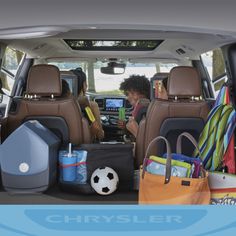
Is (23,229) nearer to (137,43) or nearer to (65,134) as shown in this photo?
(65,134)

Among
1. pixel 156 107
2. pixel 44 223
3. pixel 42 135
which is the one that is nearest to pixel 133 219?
pixel 44 223

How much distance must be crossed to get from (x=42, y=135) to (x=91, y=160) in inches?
12.6

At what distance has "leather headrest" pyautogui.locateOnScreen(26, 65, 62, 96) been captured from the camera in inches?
139

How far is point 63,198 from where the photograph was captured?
262 cm

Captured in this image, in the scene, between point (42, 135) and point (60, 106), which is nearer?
point (42, 135)

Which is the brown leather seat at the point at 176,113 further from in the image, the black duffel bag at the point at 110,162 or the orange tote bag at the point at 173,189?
the orange tote bag at the point at 173,189

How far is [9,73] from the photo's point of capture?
18.0 ft

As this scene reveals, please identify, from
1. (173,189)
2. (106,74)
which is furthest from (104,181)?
(106,74)

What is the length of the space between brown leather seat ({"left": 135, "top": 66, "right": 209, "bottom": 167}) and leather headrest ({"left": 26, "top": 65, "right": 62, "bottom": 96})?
68 centimetres

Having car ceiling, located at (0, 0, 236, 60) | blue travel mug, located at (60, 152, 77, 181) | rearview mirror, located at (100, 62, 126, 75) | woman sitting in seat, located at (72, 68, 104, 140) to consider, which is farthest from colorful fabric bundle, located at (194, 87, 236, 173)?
rearview mirror, located at (100, 62, 126, 75)

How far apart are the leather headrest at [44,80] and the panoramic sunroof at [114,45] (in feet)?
4.10

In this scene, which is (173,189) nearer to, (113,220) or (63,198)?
(63,198)

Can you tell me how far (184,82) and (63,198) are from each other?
1.36 m

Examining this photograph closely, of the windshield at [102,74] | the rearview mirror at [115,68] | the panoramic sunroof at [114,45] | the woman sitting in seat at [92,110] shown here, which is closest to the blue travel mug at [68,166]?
the woman sitting in seat at [92,110]
